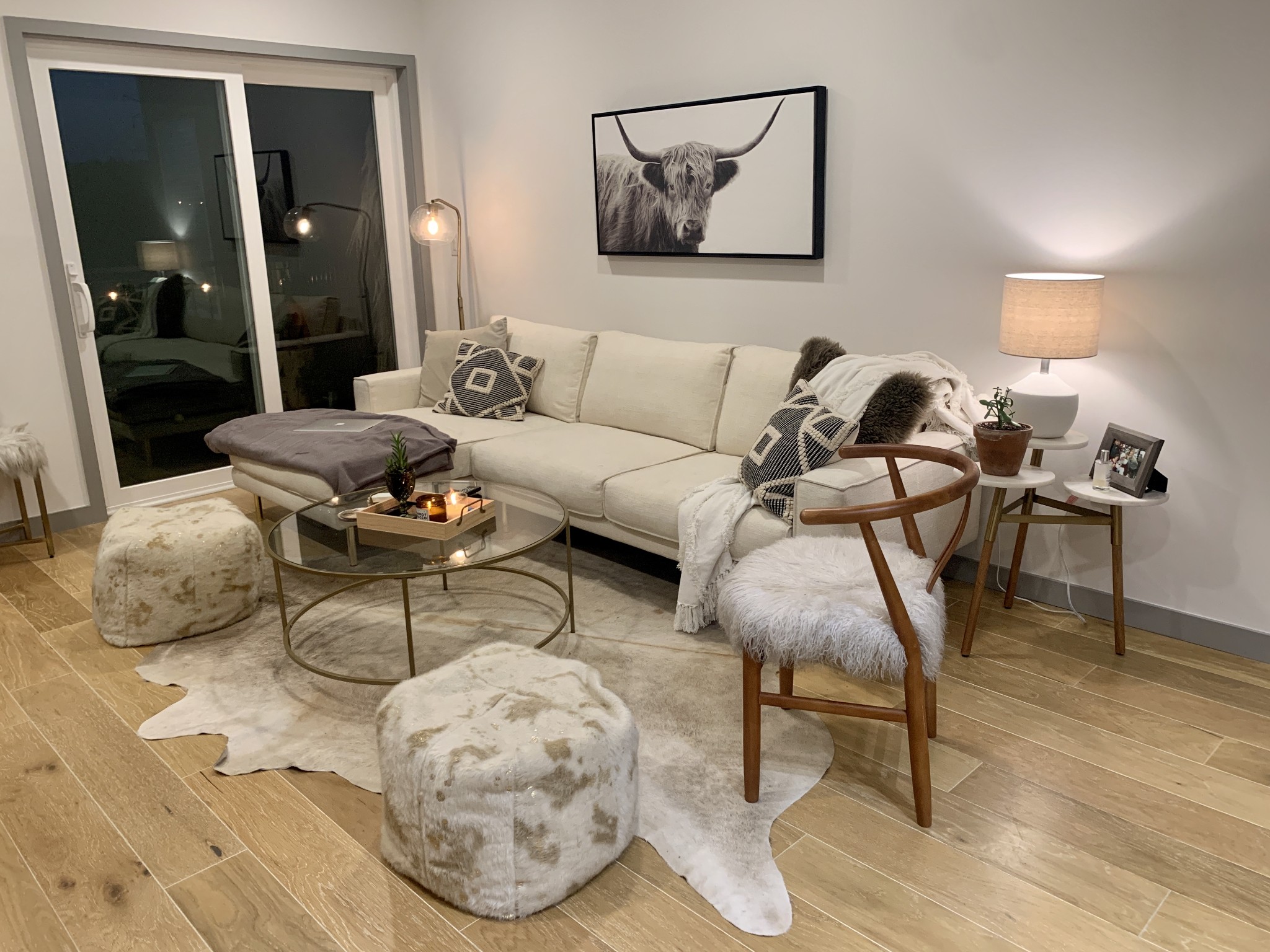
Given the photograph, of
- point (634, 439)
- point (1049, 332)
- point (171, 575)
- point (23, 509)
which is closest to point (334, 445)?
A: point (171, 575)

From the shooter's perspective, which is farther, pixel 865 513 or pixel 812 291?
pixel 812 291

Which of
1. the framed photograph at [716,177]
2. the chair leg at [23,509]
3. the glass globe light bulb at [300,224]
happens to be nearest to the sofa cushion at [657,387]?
the framed photograph at [716,177]

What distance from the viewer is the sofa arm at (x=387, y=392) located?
4645 mm

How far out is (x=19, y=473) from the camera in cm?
384

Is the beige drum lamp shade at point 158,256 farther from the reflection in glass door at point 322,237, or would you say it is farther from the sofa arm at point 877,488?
the sofa arm at point 877,488

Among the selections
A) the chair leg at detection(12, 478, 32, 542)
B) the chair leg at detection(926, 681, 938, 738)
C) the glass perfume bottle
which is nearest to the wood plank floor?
the chair leg at detection(926, 681, 938, 738)

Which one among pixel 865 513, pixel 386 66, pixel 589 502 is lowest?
pixel 589 502

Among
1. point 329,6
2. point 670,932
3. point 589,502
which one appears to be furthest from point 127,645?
point 329,6

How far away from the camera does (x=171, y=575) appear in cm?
310

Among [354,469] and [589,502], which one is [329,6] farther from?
[589,502]

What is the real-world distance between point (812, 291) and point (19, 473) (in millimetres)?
3307

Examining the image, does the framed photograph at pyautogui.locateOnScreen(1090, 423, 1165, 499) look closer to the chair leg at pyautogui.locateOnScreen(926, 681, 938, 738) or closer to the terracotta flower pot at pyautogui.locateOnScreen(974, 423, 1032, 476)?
the terracotta flower pot at pyautogui.locateOnScreen(974, 423, 1032, 476)

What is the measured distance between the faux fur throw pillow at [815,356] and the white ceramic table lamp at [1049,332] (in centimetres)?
58

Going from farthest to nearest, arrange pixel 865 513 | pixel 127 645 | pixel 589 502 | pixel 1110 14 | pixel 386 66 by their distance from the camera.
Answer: pixel 386 66
pixel 589 502
pixel 127 645
pixel 1110 14
pixel 865 513
